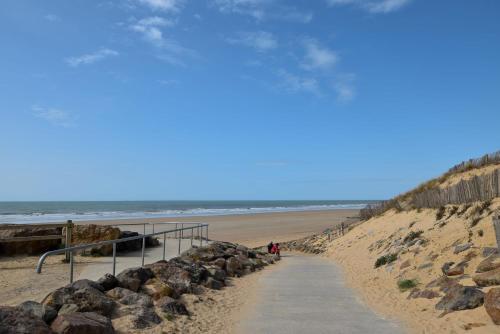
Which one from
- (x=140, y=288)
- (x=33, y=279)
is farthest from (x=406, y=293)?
(x=33, y=279)

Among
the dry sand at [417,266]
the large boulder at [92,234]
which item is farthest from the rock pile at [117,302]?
the large boulder at [92,234]

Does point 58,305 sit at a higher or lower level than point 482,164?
lower

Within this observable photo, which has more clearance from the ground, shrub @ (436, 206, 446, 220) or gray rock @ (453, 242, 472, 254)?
shrub @ (436, 206, 446, 220)

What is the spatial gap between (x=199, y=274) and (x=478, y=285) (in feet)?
21.0

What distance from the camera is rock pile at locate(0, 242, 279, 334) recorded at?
5.87 metres

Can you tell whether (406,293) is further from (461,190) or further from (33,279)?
(33,279)

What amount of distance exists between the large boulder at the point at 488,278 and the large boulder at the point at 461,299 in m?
0.34

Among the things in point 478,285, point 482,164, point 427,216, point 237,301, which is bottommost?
point 237,301

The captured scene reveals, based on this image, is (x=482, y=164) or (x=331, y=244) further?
(x=331, y=244)

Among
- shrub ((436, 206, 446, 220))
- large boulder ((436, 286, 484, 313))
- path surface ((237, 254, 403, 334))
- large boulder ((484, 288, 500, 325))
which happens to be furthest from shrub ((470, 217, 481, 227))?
large boulder ((484, 288, 500, 325))

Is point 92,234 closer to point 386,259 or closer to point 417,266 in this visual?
point 386,259

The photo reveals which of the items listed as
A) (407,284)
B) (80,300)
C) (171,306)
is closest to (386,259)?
(407,284)

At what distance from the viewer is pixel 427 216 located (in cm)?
1752

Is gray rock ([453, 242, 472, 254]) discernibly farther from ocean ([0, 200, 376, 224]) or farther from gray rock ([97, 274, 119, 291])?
ocean ([0, 200, 376, 224])
